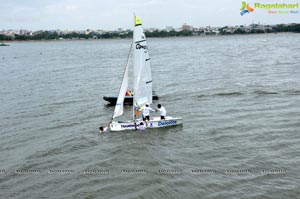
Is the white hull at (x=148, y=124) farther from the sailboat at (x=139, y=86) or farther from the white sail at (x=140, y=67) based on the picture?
the white sail at (x=140, y=67)

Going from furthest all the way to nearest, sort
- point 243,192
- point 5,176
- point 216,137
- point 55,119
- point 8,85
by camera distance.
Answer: point 8,85
point 55,119
point 216,137
point 5,176
point 243,192

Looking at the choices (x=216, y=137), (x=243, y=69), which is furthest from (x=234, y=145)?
(x=243, y=69)

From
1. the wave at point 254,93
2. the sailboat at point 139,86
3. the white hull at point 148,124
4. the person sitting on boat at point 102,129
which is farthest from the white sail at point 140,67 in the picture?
the wave at point 254,93

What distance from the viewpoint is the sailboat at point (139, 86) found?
31.8 metres

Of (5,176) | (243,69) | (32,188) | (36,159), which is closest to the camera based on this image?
(32,188)

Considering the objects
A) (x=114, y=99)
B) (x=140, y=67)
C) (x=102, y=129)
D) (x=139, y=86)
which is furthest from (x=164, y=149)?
(x=114, y=99)

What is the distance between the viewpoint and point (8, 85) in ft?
214

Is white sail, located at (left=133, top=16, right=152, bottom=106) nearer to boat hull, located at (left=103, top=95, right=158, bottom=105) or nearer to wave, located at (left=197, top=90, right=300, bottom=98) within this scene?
boat hull, located at (left=103, top=95, right=158, bottom=105)

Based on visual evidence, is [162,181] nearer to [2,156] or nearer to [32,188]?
[32,188]

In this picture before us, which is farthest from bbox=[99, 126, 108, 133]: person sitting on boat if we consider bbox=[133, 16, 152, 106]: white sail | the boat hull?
the boat hull

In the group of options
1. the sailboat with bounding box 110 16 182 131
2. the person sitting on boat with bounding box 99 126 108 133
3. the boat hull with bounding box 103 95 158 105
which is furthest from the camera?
the boat hull with bounding box 103 95 158 105

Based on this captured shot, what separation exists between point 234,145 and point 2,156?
17.3 metres

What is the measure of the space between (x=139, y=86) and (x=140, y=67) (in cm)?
172

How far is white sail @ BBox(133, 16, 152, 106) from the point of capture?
31.5 m
